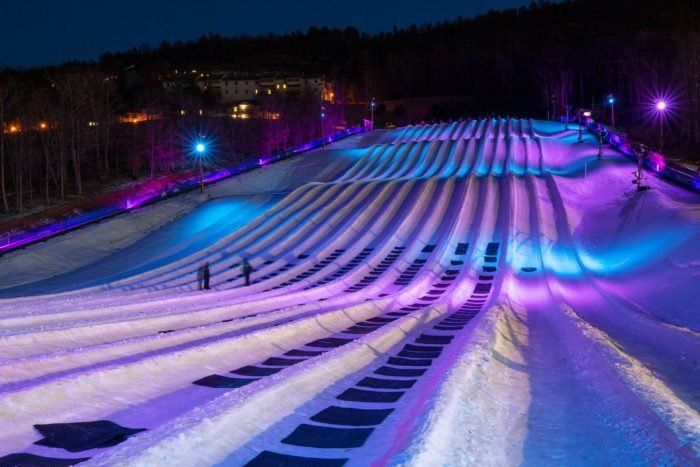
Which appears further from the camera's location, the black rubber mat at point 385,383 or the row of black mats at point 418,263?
the row of black mats at point 418,263

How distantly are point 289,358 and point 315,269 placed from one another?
1281cm

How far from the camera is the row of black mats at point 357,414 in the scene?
6.34 meters

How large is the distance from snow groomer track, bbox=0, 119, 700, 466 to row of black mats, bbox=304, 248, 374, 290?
0.52 ft

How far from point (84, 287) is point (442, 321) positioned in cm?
1372

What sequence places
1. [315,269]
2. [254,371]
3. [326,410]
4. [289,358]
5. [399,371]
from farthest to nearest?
[315,269]
[289,358]
[399,371]
[254,371]
[326,410]

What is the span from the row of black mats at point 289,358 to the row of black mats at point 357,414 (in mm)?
1409

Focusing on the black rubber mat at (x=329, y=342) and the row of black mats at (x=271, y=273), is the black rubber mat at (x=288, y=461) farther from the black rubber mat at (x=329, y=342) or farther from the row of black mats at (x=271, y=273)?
the row of black mats at (x=271, y=273)

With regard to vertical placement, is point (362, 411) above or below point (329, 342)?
above

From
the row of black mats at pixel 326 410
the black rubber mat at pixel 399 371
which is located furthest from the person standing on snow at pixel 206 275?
the black rubber mat at pixel 399 371

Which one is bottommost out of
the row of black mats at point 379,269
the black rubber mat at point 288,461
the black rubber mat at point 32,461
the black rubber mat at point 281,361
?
the row of black mats at point 379,269

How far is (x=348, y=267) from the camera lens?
927 inches

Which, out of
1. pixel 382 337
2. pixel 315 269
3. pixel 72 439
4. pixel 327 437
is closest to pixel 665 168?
pixel 315 269

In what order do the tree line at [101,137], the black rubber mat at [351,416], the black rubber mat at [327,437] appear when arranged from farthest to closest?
the tree line at [101,137]
the black rubber mat at [351,416]
the black rubber mat at [327,437]

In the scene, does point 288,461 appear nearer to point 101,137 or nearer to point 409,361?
point 409,361
